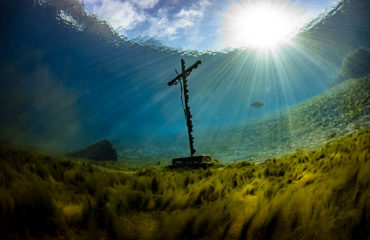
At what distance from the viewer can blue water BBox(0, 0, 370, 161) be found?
31.7 meters

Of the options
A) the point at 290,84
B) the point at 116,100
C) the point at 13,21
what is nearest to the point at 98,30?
the point at 13,21

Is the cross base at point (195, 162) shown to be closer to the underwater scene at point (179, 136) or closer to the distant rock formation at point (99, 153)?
the underwater scene at point (179, 136)

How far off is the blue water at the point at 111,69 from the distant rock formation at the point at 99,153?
7.79 metres

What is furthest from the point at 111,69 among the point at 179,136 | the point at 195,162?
the point at 195,162

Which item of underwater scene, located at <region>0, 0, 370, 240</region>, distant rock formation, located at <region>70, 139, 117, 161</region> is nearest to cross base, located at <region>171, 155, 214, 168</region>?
underwater scene, located at <region>0, 0, 370, 240</region>

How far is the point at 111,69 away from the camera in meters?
45.2

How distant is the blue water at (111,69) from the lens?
31.7 m

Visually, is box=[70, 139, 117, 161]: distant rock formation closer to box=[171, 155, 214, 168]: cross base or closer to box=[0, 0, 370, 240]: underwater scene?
box=[0, 0, 370, 240]: underwater scene

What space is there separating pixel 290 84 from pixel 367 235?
247ft

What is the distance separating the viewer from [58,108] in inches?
1791

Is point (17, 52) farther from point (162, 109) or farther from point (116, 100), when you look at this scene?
point (162, 109)

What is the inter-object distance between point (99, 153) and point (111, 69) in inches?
1299

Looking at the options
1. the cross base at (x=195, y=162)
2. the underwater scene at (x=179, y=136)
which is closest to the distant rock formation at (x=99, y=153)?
the underwater scene at (x=179, y=136)

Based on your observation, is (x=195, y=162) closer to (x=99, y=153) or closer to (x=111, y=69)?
(x=99, y=153)
